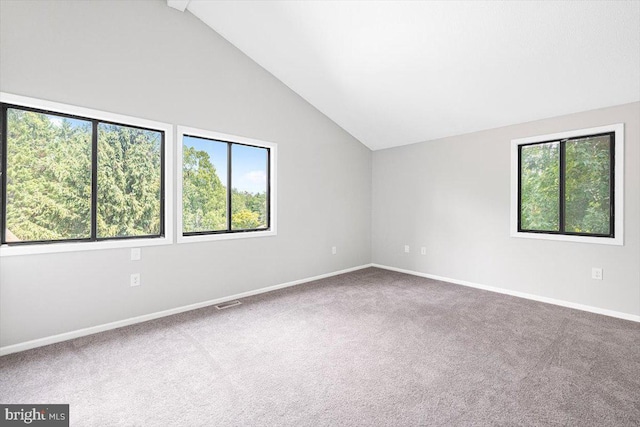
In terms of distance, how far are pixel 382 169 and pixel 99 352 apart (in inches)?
187

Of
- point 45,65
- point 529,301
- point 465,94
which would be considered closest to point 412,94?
point 465,94

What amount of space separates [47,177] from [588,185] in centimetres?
562

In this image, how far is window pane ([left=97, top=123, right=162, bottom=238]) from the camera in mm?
2980

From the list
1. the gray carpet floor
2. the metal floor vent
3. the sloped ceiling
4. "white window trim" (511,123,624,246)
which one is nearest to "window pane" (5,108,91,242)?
the gray carpet floor

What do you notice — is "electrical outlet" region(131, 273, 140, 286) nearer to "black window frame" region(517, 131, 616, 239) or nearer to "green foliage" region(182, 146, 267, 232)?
"green foliage" region(182, 146, 267, 232)

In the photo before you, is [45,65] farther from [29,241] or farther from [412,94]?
[412,94]

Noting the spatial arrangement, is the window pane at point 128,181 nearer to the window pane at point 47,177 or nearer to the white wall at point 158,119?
the window pane at point 47,177

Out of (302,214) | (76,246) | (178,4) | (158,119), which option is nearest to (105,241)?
(76,246)

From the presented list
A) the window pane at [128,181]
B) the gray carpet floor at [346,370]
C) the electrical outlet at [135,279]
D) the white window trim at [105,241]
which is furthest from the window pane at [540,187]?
the electrical outlet at [135,279]

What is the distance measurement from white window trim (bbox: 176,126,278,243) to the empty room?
3 centimetres

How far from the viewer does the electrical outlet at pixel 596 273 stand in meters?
3.37

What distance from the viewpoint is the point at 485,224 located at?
4285mm

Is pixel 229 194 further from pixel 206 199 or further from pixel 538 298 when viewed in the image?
pixel 538 298

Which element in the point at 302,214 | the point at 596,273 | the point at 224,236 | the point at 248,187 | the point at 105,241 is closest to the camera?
the point at 105,241
